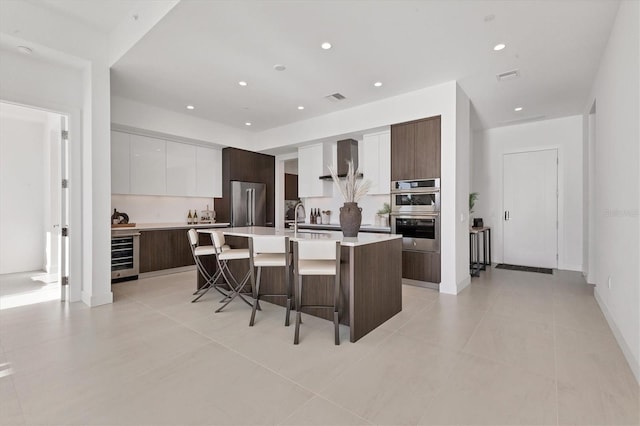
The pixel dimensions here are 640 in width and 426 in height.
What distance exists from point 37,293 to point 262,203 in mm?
4027

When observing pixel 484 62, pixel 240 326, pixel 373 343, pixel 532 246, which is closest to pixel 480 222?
pixel 532 246

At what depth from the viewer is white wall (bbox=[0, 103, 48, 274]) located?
525cm

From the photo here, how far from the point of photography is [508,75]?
12.5 feet

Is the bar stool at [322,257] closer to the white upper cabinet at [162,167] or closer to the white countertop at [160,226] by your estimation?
the white countertop at [160,226]

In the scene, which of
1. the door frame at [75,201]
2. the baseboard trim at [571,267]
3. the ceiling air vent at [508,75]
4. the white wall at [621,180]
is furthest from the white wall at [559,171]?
the door frame at [75,201]

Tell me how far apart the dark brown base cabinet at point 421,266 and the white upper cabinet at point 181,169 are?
4398mm

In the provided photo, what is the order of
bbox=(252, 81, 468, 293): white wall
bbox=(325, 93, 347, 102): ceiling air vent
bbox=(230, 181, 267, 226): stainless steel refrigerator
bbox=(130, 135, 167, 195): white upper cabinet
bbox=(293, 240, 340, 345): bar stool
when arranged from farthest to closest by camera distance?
bbox=(230, 181, 267, 226): stainless steel refrigerator, bbox=(130, 135, 167, 195): white upper cabinet, bbox=(325, 93, 347, 102): ceiling air vent, bbox=(252, 81, 468, 293): white wall, bbox=(293, 240, 340, 345): bar stool

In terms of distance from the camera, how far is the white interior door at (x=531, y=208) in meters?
5.69

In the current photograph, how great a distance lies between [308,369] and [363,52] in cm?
324

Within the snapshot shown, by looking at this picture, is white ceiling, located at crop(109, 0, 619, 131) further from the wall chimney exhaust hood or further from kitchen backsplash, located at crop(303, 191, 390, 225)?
kitchen backsplash, located at crop(303, 191, 390, 225)

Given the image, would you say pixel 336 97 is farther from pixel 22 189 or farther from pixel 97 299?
pixel 22 189

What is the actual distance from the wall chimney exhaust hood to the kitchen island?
269 cm

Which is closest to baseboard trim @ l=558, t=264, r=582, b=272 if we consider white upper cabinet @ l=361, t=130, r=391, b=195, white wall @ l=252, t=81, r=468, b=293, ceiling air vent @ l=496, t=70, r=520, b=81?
white wall @ l=252, t=81, r=468, b=293

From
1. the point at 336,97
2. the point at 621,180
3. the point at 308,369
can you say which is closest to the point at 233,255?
the point at 308,369
